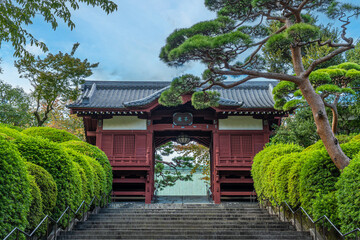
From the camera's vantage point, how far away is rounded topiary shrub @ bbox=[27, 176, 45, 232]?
6.86m

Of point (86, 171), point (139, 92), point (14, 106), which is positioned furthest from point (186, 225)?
point (14, 106)

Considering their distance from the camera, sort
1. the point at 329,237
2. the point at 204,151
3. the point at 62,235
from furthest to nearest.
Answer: the point at 204,151
the point at 62,235
the point at 329,237

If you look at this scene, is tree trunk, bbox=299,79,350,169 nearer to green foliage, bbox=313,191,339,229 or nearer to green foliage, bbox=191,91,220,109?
green foliage, bbox=313,191,339,229

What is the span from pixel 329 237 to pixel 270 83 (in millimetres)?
13873

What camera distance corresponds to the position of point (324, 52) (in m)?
17.1

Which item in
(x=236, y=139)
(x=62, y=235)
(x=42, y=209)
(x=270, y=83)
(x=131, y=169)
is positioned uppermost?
(x=270, y=83)

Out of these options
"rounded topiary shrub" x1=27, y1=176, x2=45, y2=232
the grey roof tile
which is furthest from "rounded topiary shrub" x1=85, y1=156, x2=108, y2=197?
the grey roof tile

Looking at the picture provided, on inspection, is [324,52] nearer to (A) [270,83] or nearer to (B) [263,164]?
(A) [270,83]

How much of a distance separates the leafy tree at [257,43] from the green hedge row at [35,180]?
395 centimetres

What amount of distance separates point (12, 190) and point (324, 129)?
6.91 m

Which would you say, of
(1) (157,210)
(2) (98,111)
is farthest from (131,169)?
(1) (157,210)

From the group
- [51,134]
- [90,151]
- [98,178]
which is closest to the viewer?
[98,178]

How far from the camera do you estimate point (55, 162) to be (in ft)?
27.2

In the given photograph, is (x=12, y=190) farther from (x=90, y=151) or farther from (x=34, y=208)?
(x=90, y=151)
